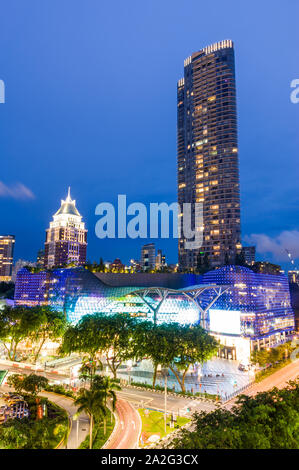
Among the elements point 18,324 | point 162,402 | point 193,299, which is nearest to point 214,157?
point 193,299

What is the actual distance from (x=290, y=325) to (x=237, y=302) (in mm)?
Result: 30018

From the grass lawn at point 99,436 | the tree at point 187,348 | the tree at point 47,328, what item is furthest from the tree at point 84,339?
the grass lawn at point 99,436

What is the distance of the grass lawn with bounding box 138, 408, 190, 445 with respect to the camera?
36.6 meters

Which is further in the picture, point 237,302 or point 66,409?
point 237,302

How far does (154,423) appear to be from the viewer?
130 feet

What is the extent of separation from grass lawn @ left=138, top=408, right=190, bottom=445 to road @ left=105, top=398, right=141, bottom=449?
0.77m

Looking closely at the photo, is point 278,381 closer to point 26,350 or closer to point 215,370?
point 215,370

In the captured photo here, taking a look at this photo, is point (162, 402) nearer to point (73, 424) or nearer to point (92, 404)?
point (73, 424)

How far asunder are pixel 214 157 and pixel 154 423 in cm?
16411

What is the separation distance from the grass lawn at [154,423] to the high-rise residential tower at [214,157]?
127 metres

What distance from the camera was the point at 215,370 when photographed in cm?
6925

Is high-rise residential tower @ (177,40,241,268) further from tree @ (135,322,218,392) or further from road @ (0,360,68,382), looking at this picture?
road @ (0,360,68,382)

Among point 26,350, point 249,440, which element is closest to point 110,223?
point 26,350

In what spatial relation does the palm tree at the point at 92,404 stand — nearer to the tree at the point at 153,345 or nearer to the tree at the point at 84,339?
the tree at the point at 153,345
